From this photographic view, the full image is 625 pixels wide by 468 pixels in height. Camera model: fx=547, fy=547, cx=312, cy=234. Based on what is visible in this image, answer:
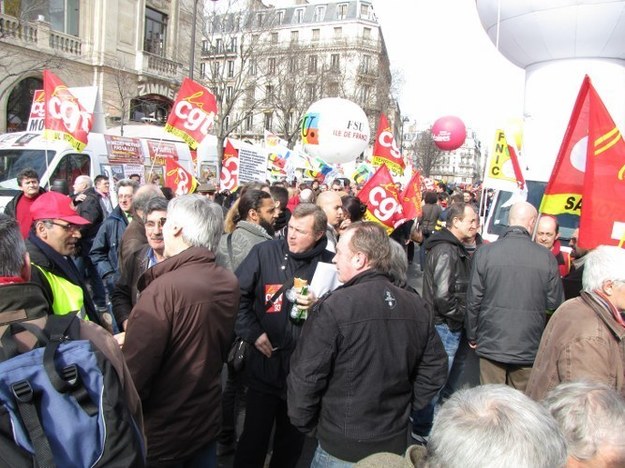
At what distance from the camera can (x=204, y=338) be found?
2559mm

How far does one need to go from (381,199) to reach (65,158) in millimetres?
7202

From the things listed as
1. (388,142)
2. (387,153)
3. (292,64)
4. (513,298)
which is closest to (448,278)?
(513,298)

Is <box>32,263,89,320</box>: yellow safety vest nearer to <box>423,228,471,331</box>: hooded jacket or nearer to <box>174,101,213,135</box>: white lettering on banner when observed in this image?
<box>423,228,471,331</box>: hooded jacket

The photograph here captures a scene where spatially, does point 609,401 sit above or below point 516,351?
above

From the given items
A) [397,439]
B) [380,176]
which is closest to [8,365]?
[397,439]

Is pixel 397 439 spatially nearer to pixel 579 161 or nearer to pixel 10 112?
pixel 579 161

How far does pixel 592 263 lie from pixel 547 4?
869 cm

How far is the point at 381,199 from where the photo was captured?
7.05 meters

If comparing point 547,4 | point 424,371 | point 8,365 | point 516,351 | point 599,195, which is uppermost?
point 547,4

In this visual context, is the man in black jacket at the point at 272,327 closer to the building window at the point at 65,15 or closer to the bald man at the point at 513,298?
the bald man at the point at 513,298

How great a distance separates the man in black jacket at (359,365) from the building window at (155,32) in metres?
26.7

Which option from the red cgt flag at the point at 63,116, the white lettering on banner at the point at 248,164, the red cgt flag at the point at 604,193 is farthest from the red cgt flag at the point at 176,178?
the red cgt flag at the point at 604,193

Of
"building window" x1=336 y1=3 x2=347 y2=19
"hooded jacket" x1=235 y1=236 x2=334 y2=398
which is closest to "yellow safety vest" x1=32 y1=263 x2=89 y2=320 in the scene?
"hooded jacket" x1=235 y1=236 x2=334 y2=398

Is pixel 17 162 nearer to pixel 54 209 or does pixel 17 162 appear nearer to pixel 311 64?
pixel 54 209
